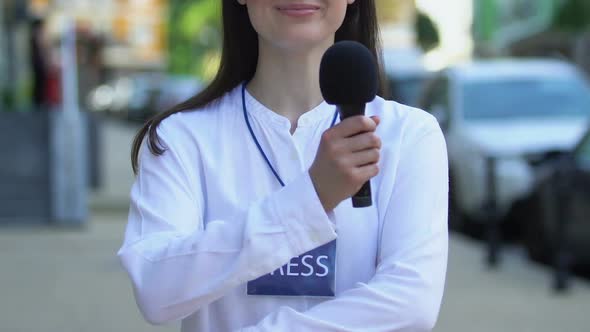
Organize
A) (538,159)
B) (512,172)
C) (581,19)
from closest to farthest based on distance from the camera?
(538,159), (512,172), (581,19)

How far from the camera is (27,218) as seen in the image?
459 inches

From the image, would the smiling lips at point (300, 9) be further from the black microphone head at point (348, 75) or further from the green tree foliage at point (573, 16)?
the green tree foliage at point (573, 16)

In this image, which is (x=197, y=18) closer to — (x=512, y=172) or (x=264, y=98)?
(x=512, y=172)

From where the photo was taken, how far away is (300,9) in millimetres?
2297

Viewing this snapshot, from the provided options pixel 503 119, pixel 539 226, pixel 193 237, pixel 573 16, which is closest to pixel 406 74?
pixel 503 119

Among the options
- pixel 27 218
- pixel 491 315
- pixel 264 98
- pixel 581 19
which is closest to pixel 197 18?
pixel 581 19

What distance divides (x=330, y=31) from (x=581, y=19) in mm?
29583

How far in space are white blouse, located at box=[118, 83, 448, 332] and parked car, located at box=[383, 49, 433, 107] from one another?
11.3m

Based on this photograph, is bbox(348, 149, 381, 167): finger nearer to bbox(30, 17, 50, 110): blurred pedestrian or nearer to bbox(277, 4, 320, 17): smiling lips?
bbox(277, 4, 320, 17): smiling lips

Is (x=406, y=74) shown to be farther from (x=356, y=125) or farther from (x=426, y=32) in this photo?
(x=426, y=32)

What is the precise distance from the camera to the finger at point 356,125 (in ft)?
6.30

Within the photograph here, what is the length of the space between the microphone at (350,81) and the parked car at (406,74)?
11.6 m

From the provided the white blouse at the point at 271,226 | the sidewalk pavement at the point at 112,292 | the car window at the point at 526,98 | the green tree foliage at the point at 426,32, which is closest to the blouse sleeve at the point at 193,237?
the white blouse at the point at 271,226

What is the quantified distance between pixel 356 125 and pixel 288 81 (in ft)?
1.68
